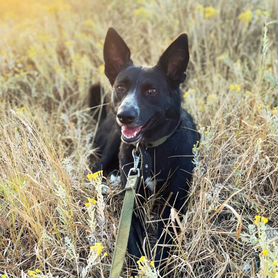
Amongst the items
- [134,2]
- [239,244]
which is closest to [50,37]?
[134,2]

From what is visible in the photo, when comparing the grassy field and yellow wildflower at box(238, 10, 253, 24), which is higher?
yellow wildflower at box(238, 10, 253, 24)

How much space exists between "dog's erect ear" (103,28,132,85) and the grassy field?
22.0 inches

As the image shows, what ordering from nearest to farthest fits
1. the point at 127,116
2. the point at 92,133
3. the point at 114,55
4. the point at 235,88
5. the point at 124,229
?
the point at 124,229, the point at 127,116, the point at 114,55, the point at 235,88, the point at 92,133

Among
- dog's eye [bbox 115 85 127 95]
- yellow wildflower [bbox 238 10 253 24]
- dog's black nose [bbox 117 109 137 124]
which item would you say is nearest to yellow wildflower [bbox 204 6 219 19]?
yellow wildflower [bbox 238 10 253 24]

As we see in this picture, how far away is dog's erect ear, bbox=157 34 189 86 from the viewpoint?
2762mm

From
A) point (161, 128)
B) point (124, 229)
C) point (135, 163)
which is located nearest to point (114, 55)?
point (161, 128)

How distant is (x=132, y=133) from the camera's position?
260 cm

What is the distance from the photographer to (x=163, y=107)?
2.71m

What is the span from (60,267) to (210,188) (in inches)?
34.8

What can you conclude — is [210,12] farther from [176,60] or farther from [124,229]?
[124,229]

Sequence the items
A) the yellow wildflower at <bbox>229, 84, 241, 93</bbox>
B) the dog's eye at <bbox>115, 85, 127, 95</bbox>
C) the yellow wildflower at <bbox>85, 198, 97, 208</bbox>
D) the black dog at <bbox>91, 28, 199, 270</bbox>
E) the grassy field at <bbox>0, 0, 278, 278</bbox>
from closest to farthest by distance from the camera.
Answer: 1. the yellow wildflower at <bbox>85, 198, 97, 208</bbox>
2. the grassy field at <bbox>0, 0, 278, 278</bbox>
3. the black dog at <bbox>91, 28, 199, 270</bbox>
4. the dog's eye at <bbox>115, 85, 127, 95</bbox>
5. the yellow wildflower at <bbox>229, 84, 241, 93</bbox>

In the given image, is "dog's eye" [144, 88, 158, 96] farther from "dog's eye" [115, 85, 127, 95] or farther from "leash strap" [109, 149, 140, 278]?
"leash strap" [109, 149, 140, 278]

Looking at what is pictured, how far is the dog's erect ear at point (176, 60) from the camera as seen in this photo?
2.76 m

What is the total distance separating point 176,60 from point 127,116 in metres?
0.50
